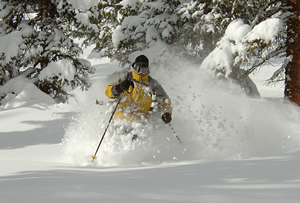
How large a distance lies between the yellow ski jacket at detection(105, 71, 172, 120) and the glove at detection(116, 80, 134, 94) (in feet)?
0.51

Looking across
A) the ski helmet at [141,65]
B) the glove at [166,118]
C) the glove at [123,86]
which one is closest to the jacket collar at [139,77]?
the ski helmet at [141,65]

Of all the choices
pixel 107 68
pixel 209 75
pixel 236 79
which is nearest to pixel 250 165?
pixel 209 75

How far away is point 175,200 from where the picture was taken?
238 centimetres

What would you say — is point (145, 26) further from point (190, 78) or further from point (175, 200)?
point (175, 200)

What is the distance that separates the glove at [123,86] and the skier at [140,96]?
1.0 inches

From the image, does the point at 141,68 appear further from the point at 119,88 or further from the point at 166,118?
the point at 166,118

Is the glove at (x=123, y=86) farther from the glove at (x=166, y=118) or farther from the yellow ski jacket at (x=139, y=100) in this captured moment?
the glove at (x=166, y=118)

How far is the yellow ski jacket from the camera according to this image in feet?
19.6

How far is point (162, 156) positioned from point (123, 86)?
1.48 meters

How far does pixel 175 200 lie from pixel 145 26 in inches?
446

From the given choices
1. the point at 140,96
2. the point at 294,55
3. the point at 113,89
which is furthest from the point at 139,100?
the point at 294,55

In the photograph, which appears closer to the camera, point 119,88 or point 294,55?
point 119,88

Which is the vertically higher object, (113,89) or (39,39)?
(113,89)

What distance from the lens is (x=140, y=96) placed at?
6023 millimetres
